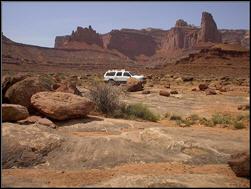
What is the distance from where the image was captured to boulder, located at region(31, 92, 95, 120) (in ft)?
41.8

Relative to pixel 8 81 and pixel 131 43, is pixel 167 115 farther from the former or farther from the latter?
pixel 131 43

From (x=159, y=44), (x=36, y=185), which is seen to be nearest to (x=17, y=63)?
(x=36, y=185)

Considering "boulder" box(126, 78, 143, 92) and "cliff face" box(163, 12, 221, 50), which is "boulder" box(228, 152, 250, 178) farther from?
"cliff face" box(163, 12, 221, 50)

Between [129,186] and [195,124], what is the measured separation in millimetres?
10135

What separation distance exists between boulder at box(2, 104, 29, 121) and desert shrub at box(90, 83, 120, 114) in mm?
5232

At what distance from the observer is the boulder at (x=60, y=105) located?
41.8 feet

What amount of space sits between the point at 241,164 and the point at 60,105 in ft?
23.9

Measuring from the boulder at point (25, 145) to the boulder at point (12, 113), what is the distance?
131 cm

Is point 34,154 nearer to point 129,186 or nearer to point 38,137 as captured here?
point 38,137

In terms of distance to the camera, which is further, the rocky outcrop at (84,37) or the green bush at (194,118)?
the rocky outcrop at (84,37)

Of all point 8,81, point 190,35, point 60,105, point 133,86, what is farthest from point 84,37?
point 60,105

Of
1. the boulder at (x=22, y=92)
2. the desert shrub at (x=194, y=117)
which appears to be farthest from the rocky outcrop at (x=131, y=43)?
the boulder at (x=22, y=92)

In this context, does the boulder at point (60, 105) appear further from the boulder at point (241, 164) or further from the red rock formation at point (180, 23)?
the red rock formation at point (180, 23)

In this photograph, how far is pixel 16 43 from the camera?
9944 cm
